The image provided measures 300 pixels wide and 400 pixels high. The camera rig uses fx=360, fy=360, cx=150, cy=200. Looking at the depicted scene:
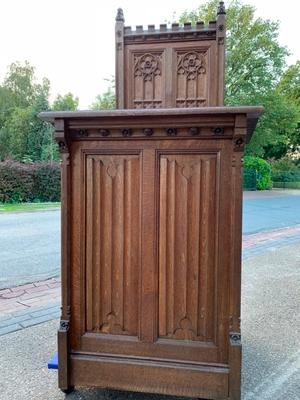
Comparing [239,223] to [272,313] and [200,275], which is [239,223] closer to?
[200,275]

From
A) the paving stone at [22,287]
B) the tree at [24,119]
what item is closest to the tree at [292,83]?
the tree at [24,119]

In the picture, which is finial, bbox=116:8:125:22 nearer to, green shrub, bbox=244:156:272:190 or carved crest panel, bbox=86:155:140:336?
carved crest panel, bbox=86:155:140:336

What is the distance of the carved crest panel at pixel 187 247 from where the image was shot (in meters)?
1.90

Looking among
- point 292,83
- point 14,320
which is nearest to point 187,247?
point 14,320

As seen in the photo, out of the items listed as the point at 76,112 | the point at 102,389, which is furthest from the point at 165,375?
the point at 76,112

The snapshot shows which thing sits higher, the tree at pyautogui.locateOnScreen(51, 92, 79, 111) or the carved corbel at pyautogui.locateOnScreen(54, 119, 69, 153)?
the tree at pyautogui.locateOnScreen(51, 92, 79, 111)

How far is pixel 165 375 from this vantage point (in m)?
1.94

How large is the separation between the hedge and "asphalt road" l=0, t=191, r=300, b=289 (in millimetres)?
3600

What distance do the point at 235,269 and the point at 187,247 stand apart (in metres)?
0.27

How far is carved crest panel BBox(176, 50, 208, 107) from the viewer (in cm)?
212

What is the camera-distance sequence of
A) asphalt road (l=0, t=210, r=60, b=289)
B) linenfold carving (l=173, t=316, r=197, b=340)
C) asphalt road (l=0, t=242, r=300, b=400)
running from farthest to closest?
asphalt road (l=0, t=210, r=60, b=289) → asphalt road (l=0, t=242, r=300, b=400) → linenfold carving (l=173, t=316, r=197, b=340)

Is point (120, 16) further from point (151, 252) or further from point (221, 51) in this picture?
point (151, 252)

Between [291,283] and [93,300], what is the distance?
3091 millimetres

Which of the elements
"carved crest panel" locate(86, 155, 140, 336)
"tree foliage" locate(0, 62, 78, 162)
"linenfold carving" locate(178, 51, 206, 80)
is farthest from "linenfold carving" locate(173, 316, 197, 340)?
"tree foliage" locate(0, 62, 78, 162)
